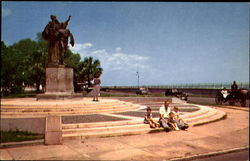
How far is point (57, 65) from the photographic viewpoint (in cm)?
1631

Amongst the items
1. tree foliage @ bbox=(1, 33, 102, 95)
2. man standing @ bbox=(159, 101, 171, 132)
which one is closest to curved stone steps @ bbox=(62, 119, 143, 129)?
man standing @ bbox=(159, 101, 171, 132)

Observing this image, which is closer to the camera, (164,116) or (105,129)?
(105,129)

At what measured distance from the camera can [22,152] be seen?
656 centimetres

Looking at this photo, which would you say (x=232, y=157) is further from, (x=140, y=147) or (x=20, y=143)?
(x=20, y=143)

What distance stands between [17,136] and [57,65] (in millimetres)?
8739

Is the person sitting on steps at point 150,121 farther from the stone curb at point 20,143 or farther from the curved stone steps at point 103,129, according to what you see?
the stone curb at point 20,143

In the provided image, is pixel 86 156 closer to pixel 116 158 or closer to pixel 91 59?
pixel 116 158

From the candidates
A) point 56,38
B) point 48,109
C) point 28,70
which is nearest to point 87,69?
point 28,70

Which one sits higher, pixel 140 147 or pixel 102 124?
pixel 102 124

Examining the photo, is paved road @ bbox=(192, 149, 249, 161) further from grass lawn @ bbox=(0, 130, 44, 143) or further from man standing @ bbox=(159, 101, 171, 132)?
grass lawn @ bbox=(0, 130, 44, 143)

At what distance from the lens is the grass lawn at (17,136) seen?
7.62 metres

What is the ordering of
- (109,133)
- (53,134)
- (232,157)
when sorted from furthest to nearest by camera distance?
(109,133) → (53,134) → (232,157)

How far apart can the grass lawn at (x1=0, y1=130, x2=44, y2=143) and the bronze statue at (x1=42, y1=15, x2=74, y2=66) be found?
8.46m

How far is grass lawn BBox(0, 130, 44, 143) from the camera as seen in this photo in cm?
762
